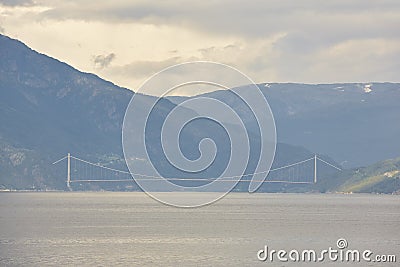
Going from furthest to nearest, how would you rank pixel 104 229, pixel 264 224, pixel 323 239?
1. pixel 264 224
2. pixel 104 229
3. pixel 323 239

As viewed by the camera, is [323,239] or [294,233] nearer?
[323,239]

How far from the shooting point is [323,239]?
149 meters

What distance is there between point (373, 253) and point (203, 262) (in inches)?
952

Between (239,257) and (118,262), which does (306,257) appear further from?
(118,262)

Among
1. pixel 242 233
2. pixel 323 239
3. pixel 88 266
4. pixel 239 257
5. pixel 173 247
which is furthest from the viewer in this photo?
pixel 242 233

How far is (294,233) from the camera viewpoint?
163 meters

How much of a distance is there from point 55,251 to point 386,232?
65.1 m

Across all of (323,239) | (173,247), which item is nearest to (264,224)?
(323,239)

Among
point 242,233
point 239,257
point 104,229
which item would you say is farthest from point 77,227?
point 239,257

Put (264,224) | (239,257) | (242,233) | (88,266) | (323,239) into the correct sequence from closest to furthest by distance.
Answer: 1. (88,266)
2. (239,257)
3. (323,239)
4. (242,233)
5. (264,224)

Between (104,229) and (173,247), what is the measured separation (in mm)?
40248

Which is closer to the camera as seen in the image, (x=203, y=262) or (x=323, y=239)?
(x=203, y=262)

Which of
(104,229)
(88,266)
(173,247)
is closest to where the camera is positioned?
(88,266)

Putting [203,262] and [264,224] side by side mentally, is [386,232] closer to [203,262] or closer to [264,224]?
[264,224]
